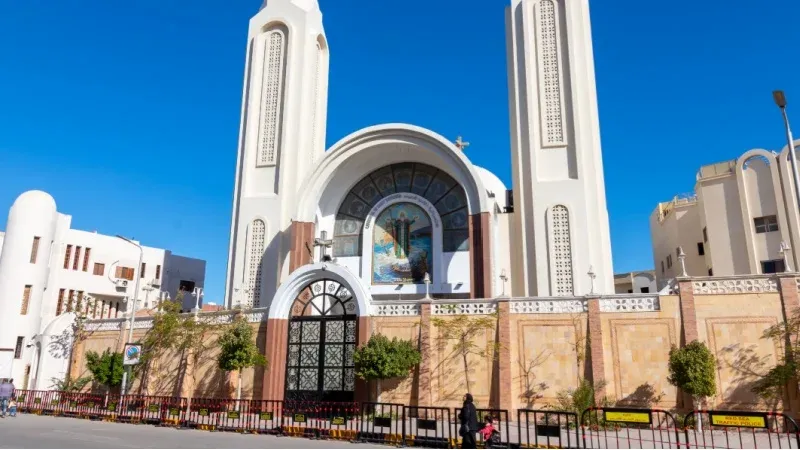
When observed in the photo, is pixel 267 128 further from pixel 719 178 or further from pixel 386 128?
pixel 719 178

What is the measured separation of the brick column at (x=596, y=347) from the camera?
1661cm

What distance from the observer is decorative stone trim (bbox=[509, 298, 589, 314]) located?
57.9 ft

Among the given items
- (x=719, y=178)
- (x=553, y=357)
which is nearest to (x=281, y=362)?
(x=553, y=357)

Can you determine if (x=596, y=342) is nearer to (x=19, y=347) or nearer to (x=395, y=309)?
(x=395, y=309)

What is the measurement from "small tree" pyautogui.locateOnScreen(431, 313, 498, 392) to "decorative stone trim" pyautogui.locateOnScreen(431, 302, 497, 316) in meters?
0.19

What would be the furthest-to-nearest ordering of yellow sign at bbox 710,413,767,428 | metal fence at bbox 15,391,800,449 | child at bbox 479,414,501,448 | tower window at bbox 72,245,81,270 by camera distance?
tower window at bbox 72,245,81,270
child at bbox 479,414,501,448
metal fence at bbox 15,391,800,449
yellow sign at bbox 710,413,767,428

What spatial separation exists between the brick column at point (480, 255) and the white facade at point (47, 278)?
1479 centimetres

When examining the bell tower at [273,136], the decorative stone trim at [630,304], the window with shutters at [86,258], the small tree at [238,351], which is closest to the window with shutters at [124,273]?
the window with shutters at [86,258]

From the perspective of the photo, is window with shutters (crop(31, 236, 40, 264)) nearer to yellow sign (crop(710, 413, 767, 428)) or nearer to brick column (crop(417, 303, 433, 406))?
brick column (crop(417, 303, 433, 406))

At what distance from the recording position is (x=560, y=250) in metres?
22.3

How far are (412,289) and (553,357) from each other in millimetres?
8728

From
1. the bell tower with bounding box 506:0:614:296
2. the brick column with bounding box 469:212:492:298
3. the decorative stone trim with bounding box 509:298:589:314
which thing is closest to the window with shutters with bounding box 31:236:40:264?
the brick column with bounding box 469:212:492:298

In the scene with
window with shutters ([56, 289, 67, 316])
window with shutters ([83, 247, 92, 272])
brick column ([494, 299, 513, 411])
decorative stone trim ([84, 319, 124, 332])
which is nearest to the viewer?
brick column ([494, 299, 513, 411])

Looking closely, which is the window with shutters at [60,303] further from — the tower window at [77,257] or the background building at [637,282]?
the background building at [637,282]
